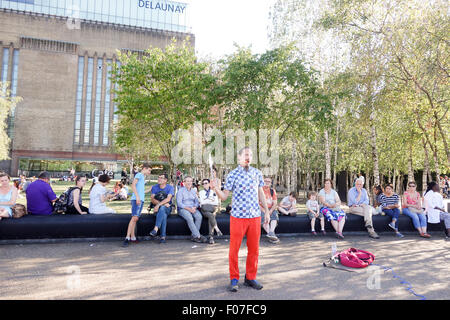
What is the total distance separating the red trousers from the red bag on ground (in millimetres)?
2115

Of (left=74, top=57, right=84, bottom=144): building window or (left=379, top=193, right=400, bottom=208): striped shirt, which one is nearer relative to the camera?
(left=379, top=193, right=400, bottom=208): striped shirt

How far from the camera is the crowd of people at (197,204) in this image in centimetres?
692

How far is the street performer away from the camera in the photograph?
417cm

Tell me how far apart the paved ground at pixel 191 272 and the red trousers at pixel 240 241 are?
28 centimetres

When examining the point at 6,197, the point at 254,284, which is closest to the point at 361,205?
the point at 254,284

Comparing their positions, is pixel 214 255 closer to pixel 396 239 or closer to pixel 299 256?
pixel 299 256

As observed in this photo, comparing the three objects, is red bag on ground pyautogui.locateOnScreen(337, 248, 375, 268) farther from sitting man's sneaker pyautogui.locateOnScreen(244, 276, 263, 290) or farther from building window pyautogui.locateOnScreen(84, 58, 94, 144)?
building window pyautogui.locateOnScreen(84, 58, 94, 144)

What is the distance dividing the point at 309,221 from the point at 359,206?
5.39 ft

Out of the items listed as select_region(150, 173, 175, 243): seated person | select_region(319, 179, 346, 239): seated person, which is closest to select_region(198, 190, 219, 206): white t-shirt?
select_region(150, 173, 175, 243): seated person

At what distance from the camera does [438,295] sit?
4176 millimetres

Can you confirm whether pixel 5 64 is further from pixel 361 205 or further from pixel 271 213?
pixel 361 205

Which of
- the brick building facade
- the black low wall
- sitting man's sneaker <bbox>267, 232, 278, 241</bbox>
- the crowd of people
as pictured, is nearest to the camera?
the black low wall

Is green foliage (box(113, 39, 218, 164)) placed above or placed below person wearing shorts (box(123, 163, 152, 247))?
above
